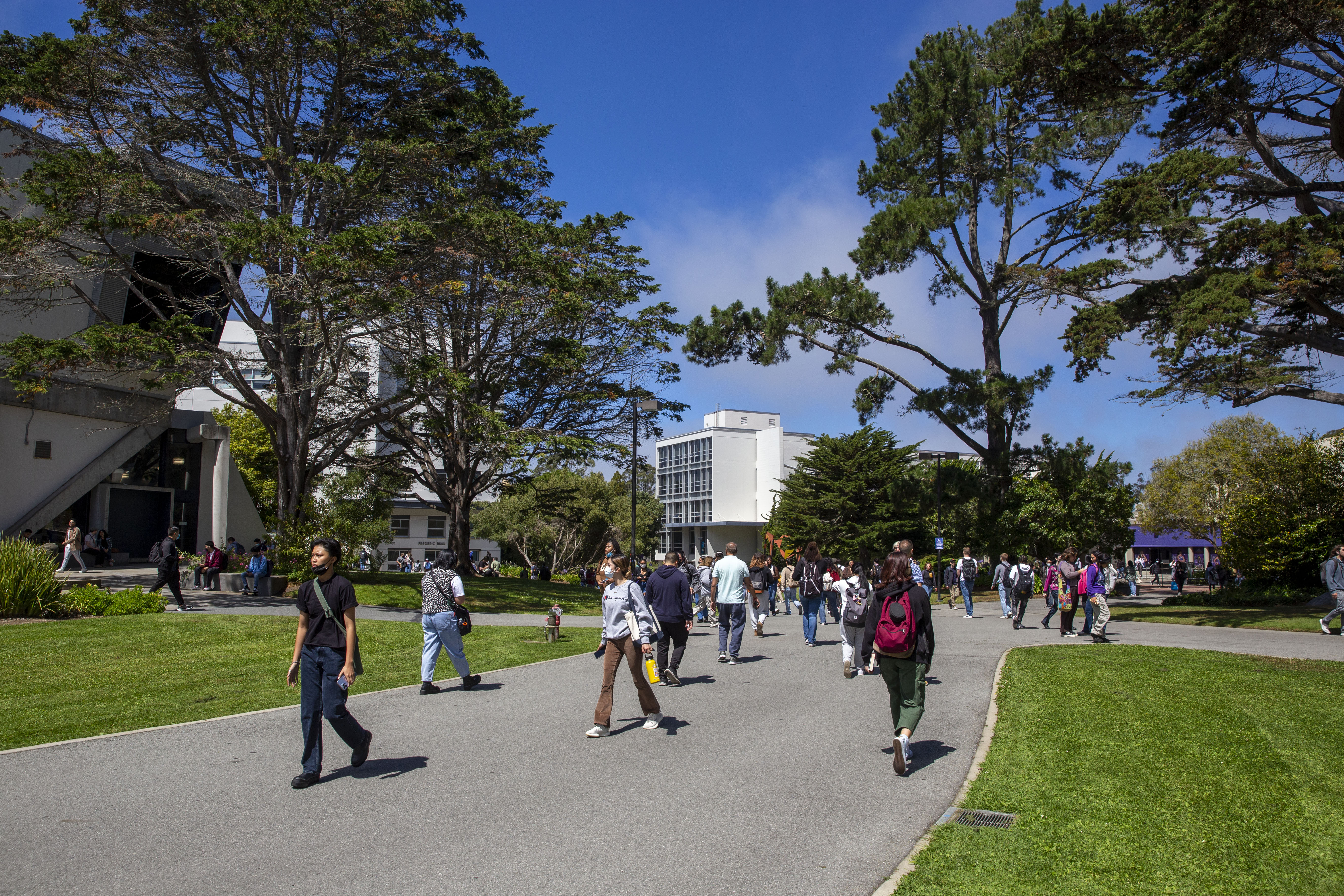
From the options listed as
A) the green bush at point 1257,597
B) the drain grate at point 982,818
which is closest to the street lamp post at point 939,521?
the green bush at point 1257,597

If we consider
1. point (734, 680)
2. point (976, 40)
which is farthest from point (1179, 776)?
point (976, 40)

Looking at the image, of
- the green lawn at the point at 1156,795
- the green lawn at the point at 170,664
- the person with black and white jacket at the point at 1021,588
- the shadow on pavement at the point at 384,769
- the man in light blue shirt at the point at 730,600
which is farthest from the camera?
the person with black and white jacket at the point at 1021,588

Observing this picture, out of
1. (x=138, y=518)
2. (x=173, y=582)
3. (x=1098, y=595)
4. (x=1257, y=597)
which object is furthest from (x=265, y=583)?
(x=1257, y=597)

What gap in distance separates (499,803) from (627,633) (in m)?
2.41

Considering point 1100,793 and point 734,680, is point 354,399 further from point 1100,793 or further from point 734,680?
point 1100,793

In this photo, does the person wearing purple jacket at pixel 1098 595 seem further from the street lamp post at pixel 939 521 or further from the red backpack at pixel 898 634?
the street lamp post at pixel 939 521

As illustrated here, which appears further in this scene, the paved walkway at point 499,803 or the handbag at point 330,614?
the handbag at point 330,614

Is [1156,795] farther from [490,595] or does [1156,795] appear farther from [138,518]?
[138,518]

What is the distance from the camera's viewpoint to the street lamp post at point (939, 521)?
2934cm

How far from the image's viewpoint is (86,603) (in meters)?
15.2

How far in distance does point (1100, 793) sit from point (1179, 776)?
80 centimetres

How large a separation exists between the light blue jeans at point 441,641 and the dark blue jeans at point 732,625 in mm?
4099

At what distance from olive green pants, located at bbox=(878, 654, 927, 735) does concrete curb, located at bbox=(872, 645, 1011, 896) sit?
0.58 m

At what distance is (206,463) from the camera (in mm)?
30547
